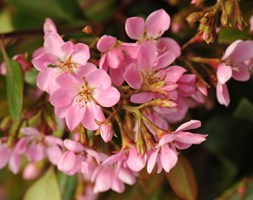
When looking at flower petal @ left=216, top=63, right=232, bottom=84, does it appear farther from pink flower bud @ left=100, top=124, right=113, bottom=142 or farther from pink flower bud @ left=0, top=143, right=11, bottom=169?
pink flower bud @ left=0, top=143, right=11, bottom=169

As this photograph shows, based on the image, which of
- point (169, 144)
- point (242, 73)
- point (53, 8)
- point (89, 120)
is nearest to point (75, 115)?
point (89, 120)

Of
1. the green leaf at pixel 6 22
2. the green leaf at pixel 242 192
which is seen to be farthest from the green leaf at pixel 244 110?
the green leaf at pixel 6 22

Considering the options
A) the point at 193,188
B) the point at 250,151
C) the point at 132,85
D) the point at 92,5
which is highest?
the point at 132,85

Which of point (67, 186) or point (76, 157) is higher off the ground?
point (76, 157)

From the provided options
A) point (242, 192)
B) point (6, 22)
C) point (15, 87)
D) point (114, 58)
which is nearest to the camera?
point (114, 58)

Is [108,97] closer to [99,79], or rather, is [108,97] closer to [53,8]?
[99,79]

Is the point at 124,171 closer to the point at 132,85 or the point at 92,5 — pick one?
the point at 132,85

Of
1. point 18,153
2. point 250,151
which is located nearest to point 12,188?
point 18,153
